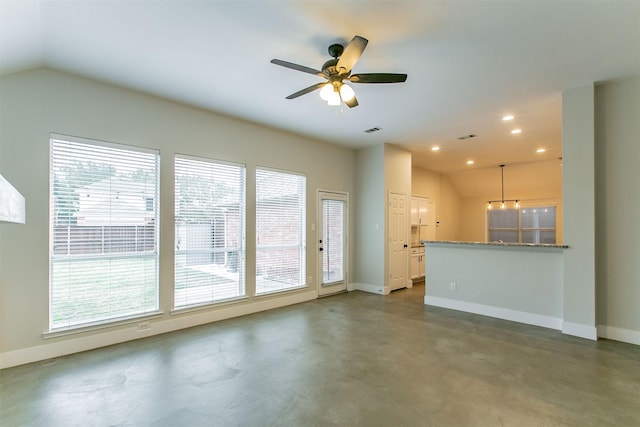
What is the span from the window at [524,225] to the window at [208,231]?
8253 millimetres

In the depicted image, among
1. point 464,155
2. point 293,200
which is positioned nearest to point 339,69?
point 293,200

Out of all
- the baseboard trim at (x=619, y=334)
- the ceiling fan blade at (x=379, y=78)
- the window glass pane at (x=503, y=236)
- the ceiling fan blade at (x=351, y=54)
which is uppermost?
the ceiling fan blade at (x=351, y=54)

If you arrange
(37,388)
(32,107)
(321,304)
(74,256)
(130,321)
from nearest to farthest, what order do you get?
(37,388) < (32,107) < (74,256) < (130,321) < (321,304)

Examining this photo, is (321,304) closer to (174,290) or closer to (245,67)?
(174,290)

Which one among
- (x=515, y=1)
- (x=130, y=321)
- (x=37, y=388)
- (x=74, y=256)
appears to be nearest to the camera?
(x=515, y=1)

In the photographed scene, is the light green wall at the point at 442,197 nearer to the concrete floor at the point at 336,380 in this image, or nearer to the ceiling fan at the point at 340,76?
the concrete floor at the point at 336,380

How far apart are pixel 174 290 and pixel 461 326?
3.92 meters

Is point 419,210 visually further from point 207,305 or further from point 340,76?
point 340,76

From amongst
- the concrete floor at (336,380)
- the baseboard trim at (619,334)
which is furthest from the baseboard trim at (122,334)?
the baseboard trim at (619,334)

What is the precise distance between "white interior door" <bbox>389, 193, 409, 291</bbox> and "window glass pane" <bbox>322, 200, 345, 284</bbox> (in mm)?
1027

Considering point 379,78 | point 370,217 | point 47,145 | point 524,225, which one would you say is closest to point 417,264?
point 370,217

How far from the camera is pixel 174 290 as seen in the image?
3961mm

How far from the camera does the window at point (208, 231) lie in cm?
406

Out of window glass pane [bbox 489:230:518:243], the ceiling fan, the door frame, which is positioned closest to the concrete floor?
the door frame
